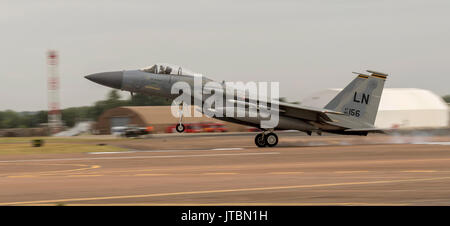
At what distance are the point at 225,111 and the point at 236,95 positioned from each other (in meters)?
1.38

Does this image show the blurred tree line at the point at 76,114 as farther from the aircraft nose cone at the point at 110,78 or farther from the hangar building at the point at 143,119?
the aircraft nose cone at the point at 110,78

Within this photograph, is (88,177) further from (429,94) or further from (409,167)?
(429,94)

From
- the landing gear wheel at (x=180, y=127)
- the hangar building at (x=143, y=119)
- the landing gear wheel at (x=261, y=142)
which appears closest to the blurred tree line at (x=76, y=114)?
the hangar building at (x=143, y=119)

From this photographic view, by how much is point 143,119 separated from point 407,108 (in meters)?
32.5

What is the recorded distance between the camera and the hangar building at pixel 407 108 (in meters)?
63.1

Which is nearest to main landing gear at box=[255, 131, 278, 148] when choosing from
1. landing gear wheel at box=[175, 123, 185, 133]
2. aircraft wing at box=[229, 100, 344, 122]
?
aircraft wing at box=[229, 100, 344, 122]

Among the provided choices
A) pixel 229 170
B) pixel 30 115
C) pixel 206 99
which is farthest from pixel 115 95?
pixel 229 170

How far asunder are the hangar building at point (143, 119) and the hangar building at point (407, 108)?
11393mm

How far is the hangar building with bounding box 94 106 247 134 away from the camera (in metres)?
65.4

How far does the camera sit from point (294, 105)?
92.6ft

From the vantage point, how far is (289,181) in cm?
1366

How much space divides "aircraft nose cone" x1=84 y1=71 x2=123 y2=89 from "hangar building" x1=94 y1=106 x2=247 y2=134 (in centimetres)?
3712
